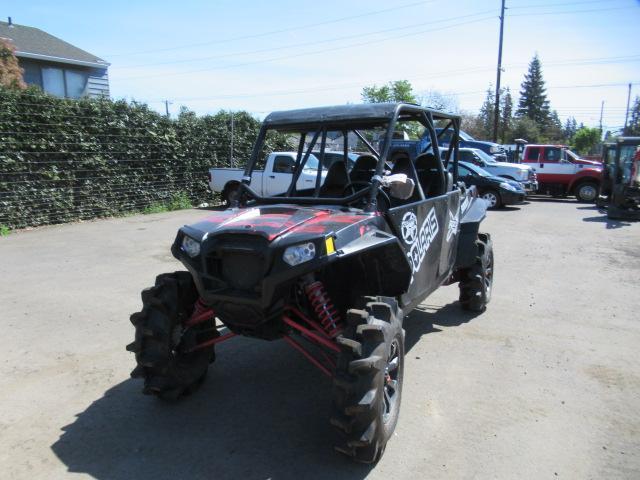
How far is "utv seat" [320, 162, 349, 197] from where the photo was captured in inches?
196

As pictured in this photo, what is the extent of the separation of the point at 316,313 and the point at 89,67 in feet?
70.1

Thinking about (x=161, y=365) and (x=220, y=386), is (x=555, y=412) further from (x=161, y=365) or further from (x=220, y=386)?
Answer: (x=161, y=365)

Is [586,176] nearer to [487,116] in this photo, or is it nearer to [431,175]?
[431,175]

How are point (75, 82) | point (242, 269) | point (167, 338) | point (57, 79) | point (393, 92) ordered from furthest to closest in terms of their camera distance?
point (393, 92) < point (75, 82) < point (57, 79) < point (167, 338) < point (242, 269)

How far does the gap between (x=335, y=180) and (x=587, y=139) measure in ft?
217

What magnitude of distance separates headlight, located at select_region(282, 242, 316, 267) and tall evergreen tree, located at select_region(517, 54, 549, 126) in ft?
292

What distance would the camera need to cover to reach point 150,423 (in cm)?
366

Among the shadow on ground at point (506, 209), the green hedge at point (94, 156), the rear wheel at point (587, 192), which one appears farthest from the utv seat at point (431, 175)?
the rear wheel at point (587, 192)

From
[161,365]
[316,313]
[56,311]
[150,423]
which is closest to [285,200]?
[316,313]

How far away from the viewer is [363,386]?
9.65 feet

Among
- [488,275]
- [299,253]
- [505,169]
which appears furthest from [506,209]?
[299,253]

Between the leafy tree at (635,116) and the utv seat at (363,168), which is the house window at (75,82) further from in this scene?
the leafy tree at (635,116)

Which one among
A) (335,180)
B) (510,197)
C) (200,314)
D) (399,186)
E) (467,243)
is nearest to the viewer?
(200,314)

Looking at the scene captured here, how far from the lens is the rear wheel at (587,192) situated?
19.7 m
